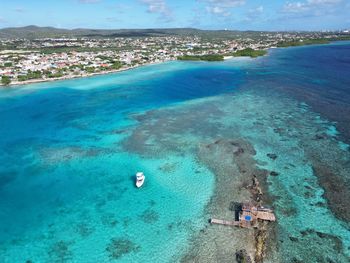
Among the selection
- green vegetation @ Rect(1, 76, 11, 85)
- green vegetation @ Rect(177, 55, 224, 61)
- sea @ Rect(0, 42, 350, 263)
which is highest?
green vegetation @ Rect(177, 55, 224, 61)

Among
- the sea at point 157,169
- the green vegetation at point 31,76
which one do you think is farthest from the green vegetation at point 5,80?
the sea at point 157,169

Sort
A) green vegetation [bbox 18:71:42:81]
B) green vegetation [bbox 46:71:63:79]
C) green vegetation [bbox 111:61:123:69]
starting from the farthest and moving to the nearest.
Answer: green vegetation [bbox 111:61:123:69], green vegetation [bbox 46:71:63:79], green vegetation [bbox 18:71:42:81]

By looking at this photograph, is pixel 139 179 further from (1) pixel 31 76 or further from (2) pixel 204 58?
(2) pixel 204 58

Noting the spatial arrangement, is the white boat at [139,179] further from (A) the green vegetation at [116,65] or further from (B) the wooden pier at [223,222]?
(A) the green vegetation at [116,65]

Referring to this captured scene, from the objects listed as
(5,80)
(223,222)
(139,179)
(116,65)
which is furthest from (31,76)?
(223,222)

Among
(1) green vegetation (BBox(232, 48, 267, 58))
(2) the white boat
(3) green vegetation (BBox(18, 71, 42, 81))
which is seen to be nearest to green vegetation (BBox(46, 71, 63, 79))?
(3) green vegetation (BBox(18, 71, 42, 81))

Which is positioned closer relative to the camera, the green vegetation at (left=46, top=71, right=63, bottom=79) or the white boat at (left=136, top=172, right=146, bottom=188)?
the white boat at (left=136, top=172, right=146, bottom=188)

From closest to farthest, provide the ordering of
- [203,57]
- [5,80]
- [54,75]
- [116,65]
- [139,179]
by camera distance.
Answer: [139,179] < [5,80] < [54,75] < [116,65] < [203,57]

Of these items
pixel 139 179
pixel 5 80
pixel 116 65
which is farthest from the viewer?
pixel 116 65

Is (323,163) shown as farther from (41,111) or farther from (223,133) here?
(41,111)

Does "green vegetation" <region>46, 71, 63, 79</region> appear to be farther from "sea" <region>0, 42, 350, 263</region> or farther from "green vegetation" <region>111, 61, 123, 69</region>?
"sea" <region>0, 42, 350, 263</region>
